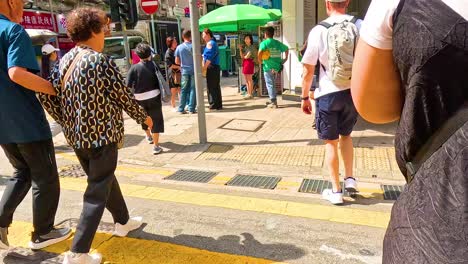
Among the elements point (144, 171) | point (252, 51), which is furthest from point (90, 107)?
point (252, 51)

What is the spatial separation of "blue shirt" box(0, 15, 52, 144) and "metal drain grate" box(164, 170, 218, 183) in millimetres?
2191

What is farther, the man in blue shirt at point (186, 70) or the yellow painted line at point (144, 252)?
the man in blue shirt at point (186, 70)

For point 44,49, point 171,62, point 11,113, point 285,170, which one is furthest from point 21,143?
point 171,62

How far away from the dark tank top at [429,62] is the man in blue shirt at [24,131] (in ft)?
7.17

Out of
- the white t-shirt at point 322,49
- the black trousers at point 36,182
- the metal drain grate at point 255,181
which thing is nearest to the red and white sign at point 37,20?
the metal drain grate at point 255,181

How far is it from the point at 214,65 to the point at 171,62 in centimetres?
123

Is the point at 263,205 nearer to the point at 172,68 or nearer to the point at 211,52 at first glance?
the point at 211,52

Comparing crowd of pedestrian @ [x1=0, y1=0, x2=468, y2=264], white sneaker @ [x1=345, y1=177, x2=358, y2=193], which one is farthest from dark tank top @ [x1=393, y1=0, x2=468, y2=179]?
white sneaker @ [x1=345, y1=177, x2=358, y2=193]

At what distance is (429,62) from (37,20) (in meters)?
21.0

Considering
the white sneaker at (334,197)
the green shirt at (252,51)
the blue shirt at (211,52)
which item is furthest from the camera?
the green shirt at (252,51)

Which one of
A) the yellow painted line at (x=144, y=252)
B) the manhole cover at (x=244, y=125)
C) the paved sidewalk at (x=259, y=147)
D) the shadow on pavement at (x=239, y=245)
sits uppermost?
the yellow painted line at (x=144, y=252)

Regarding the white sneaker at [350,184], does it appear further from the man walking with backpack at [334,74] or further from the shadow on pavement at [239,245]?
the shadow on pavement at [239,245]

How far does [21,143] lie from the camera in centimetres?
261

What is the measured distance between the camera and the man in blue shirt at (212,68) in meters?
8.77
